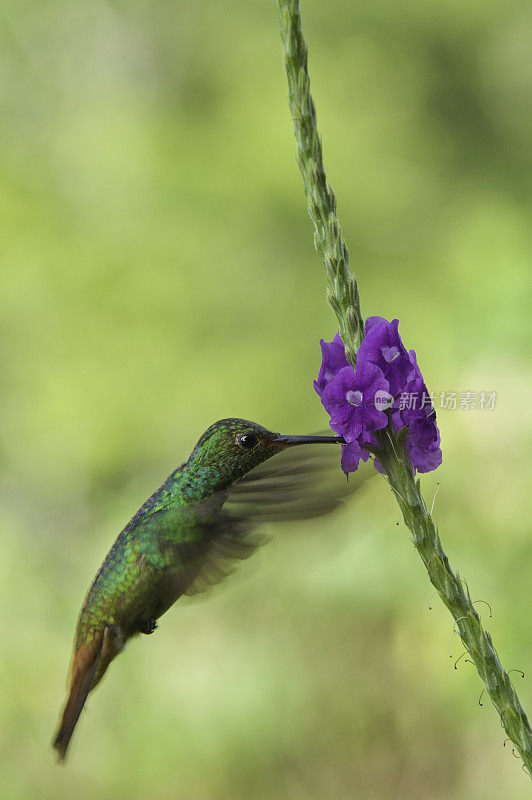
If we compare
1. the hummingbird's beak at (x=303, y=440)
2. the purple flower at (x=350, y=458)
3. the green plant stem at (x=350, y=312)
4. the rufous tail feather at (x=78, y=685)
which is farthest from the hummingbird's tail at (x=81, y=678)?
the green plant stem at (x=350, y=312)

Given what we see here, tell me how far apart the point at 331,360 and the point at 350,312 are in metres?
0.15

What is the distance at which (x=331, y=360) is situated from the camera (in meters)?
1.39

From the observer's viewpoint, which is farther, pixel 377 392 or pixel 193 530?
pixel 193 530

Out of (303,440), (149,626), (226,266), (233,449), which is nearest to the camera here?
(303,440)

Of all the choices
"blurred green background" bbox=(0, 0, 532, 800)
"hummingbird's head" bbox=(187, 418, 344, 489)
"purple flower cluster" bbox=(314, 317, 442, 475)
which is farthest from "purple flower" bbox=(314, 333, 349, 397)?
"blurred green background" bbox=(0, 0, 532, 800)

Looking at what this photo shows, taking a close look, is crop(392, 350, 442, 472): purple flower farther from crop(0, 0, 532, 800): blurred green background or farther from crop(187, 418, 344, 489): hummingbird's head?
crop(0, 0, 532, 800): blurred green background

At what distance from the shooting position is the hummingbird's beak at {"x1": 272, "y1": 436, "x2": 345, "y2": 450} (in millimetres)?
1404

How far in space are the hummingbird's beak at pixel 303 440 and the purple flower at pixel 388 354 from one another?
0.15 metres

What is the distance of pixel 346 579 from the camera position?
4.55 metres

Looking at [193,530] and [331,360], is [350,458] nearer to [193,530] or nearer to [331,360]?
[331,360]

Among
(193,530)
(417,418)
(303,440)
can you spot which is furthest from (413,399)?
(193,530)

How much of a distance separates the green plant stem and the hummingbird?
0.18m

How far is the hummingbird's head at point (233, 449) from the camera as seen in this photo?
5.29 ft

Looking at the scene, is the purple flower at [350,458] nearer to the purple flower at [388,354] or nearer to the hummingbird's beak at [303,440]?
the hummingbird's beak at [303,440]
